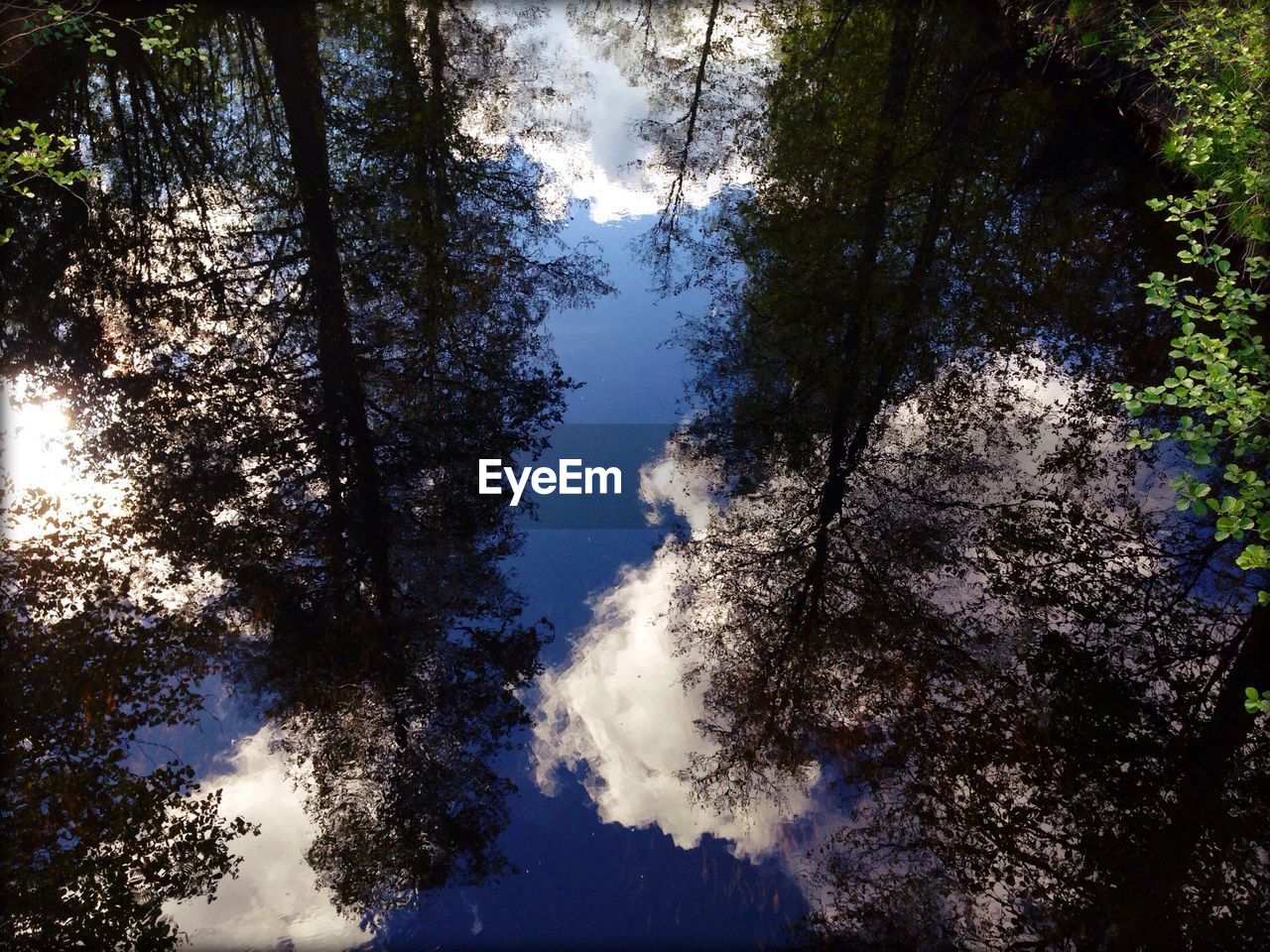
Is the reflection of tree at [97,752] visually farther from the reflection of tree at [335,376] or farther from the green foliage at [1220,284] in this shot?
the green foliage at [1220,284]

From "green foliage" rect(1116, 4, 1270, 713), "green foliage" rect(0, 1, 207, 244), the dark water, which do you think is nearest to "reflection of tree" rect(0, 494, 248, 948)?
the dark water

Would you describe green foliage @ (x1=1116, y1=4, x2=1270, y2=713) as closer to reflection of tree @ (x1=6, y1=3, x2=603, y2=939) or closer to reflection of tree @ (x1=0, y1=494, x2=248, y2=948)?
reflection of tree @ (x1=6, y1=3, x2=603, y2=939)

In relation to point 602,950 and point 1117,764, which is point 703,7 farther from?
point 602,950

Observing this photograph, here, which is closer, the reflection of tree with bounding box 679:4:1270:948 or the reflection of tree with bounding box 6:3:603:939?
the reflection of tree with bounding box 679:4:1270:948

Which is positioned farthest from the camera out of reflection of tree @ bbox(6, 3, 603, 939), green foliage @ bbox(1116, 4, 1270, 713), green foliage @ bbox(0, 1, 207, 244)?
green foliage @ bbox(0, 1, 207, 244)

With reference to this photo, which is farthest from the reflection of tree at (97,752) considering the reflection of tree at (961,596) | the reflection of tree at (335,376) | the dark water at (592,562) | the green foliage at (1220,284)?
the green foliage at (1220,284)

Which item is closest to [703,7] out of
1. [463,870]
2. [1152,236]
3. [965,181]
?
[965,181]

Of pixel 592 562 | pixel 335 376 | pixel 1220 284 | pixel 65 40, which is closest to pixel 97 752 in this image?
pixel 592 562
